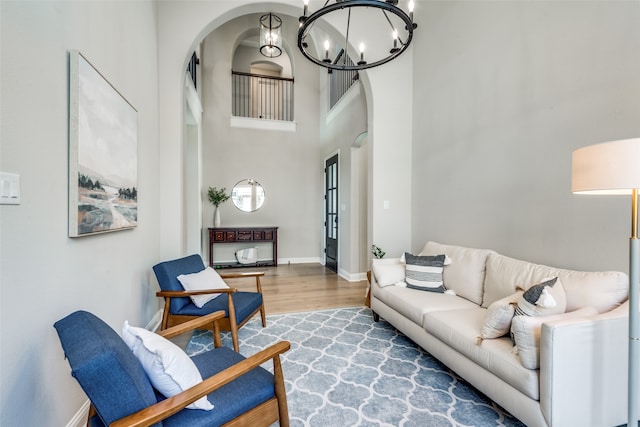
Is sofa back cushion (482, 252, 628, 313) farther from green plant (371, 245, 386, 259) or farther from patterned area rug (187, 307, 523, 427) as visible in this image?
green plant (371, 245, 386, 259)

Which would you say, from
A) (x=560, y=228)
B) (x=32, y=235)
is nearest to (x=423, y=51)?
(x=560, y=228)

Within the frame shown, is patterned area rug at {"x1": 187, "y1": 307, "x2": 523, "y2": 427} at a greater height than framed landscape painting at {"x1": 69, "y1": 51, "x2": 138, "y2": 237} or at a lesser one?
lesser

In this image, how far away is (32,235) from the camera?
1.23 meters

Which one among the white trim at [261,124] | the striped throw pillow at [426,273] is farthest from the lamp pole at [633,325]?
the white trim at [261,124]

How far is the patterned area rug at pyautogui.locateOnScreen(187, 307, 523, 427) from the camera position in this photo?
1720 mm

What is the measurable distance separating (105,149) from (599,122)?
310 centimetres

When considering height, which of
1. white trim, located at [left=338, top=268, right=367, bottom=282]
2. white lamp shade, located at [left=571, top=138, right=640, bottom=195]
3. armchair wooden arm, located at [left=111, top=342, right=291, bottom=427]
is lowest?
white trim, located at [left=338, top=268, right=367, bottom=282]

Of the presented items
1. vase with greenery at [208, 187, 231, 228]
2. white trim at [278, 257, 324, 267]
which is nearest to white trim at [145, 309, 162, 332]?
vase with greenery at [208, 187, 231, 228]

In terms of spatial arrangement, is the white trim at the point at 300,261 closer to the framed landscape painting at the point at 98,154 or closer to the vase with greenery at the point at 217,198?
the vase with greenery at the point at 217,198

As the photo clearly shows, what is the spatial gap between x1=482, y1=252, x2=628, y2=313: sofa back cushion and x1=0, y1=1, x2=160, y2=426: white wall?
8.72ft

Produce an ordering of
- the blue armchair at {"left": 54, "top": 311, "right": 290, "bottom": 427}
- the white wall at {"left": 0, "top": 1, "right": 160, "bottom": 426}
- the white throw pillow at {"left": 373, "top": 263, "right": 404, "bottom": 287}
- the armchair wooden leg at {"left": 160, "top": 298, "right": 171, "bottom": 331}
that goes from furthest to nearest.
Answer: the white throw pillow at {"left": 373, "top": 263, "right": 404, "bottom": 287} → the armchair wooden leg at {"left": 160, "top": 298, "right": 171, "bottom": 331} → the white wall at {"left": 0, "top": 1, "right": 160, "bottom": 426} → the blue armchair at {"left": 54, "top": 311, "right": 290, "bottom": 427}

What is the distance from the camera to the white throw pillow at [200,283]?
251 centimetres

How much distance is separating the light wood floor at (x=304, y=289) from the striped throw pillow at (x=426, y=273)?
43.0 inches

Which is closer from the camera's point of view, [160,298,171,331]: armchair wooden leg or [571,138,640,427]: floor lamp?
[571,138,640,427]: floor lamp
